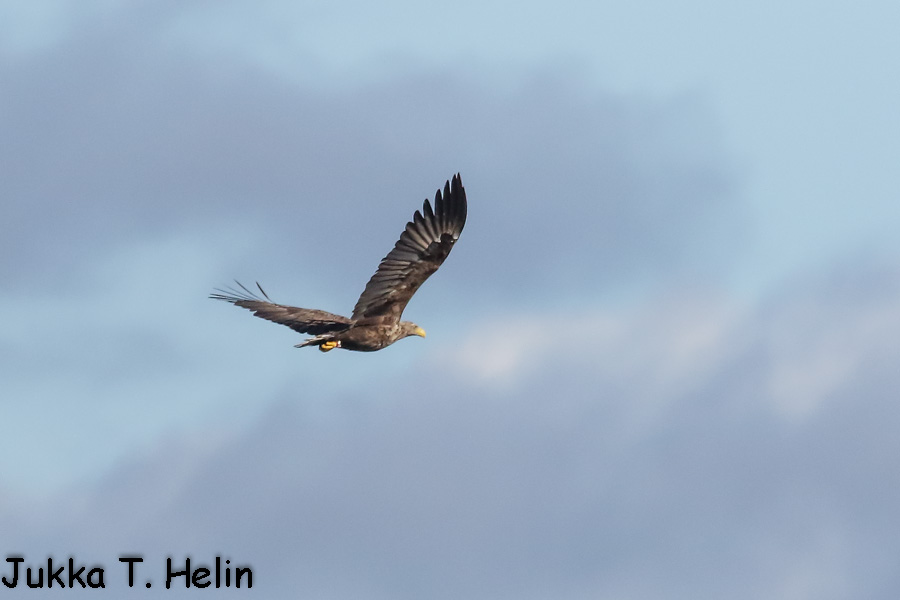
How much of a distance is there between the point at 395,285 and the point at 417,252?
0.69 metres

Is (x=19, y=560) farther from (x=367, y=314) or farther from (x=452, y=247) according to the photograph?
(x=452, y=247)

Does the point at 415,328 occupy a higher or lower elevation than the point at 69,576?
higher

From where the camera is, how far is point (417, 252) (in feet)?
73.3

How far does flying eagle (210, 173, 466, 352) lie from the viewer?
22.2m

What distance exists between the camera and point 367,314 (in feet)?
75.4

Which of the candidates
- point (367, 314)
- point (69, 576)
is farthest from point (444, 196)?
point (69, 576)

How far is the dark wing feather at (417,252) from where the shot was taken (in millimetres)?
22250

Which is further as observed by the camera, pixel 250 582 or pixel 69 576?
pixel 250 582

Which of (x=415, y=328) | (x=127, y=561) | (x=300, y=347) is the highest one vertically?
(x=415, y=328)

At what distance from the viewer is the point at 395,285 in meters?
22.6

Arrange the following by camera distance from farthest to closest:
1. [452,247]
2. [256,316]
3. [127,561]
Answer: [256,316] < [452,247] < [127,561]

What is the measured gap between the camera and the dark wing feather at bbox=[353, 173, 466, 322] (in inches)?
876

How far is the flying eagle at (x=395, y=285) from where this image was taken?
22250 millimetres

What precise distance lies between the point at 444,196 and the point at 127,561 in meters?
7.33
